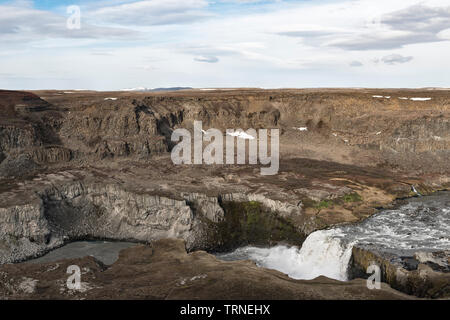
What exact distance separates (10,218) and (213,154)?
112 feet

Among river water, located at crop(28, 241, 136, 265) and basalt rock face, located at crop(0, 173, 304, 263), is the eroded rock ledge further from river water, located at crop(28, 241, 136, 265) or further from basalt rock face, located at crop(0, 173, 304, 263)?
basalt rock face, located at crop(0, 173, 304, 263)

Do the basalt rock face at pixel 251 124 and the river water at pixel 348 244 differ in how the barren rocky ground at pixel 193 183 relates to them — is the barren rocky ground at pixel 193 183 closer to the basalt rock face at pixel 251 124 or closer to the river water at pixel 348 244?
the basalt rock face at pixel 251 124

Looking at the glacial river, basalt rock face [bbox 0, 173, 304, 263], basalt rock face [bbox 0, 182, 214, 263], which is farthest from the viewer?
basalt rock face [bbox 0, 173, 304, 263]

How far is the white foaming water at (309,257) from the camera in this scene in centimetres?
3978

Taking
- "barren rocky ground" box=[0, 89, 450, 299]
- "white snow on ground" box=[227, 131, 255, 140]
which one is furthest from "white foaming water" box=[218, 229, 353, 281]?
"white snow on ground" box=[227, 131, 255, 140]

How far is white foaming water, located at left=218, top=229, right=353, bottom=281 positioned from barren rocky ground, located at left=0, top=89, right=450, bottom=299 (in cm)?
176

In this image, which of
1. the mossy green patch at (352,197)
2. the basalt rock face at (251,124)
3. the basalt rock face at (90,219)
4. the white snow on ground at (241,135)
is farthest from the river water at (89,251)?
the white snow on ground at (241,135)

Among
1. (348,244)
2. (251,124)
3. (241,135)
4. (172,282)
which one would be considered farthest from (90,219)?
(251,124)

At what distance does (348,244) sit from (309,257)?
4.37 meters

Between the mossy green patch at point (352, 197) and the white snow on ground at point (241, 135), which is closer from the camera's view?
the mossy green patch at point (352, 197)

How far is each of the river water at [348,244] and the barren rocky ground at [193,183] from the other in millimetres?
2037

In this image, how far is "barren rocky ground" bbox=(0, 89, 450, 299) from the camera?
111 feet

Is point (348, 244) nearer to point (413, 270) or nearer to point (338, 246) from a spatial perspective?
point (338, 246)

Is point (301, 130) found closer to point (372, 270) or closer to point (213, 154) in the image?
point (213, 154)
